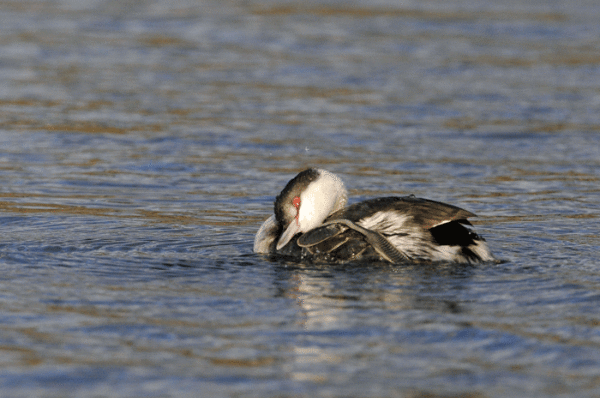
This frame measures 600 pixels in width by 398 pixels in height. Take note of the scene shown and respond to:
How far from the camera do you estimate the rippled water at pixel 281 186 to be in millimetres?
4969

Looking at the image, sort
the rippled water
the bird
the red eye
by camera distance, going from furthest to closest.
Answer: the red eye → the bird → the rippled water

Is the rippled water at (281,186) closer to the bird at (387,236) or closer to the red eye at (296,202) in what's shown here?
the bird at (387,236)

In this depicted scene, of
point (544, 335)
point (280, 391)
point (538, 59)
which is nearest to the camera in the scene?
point (280, 391)

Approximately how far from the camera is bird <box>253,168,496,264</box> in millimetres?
6902

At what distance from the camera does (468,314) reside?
571 cm

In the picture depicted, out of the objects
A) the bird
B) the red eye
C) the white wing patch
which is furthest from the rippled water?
the red eye

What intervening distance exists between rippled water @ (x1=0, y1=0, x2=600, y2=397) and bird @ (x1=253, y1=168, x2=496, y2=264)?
0.15 meters

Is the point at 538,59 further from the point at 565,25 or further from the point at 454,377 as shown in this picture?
the point at 454,377

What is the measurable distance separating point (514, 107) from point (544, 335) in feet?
29.2

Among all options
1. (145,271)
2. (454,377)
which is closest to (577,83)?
(145,271)

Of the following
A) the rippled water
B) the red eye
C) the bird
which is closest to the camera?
the rippled water

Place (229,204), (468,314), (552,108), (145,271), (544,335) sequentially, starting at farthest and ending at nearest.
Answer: (552,108) < (229,204) < (145,271) < (468,314) < (544,335)

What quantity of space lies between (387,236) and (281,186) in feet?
10.8

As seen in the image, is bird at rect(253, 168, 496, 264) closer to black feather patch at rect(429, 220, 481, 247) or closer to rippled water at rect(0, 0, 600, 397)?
black feather patch at rect(429, 220, 481, 247)
